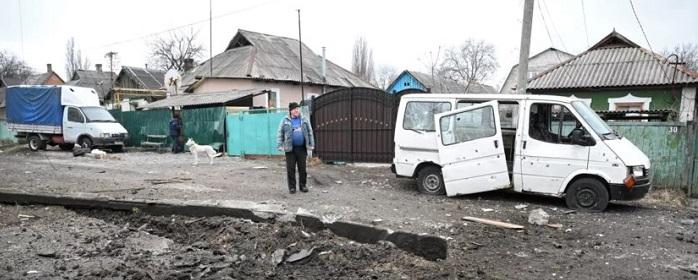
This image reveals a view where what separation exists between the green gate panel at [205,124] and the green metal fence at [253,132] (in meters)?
0.80

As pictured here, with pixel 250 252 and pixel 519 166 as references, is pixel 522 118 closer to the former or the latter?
pixel 519 166

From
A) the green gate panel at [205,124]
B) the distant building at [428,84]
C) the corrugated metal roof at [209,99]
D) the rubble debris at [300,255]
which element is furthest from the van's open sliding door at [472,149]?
the distant building at [428,84]

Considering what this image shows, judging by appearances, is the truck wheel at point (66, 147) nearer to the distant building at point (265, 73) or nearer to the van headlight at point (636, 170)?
the distant building at point (265, 73)

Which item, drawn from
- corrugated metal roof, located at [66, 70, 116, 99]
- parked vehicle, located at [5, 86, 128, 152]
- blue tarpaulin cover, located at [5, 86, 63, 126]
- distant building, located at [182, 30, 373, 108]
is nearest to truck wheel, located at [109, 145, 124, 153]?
parked vehicle, located at [5, 86, 128, 152]

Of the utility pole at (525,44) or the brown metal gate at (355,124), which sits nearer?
the utility pole at (525,44)

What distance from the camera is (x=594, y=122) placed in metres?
7.18

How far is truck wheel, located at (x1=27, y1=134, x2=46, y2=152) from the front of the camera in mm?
19078

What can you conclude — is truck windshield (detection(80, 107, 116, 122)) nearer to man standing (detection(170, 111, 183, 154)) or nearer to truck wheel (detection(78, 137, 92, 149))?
truck wheel (detection(78, 137, 92, 149))

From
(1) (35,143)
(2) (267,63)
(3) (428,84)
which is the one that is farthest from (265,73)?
(3) (428,84)

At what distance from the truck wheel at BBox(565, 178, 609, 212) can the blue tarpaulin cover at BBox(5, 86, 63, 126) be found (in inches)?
747

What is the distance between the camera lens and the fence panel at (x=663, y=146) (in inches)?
358

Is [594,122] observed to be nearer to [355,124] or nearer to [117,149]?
[355,124]

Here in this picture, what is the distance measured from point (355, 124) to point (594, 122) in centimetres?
665

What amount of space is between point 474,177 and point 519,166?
0.74 meters
